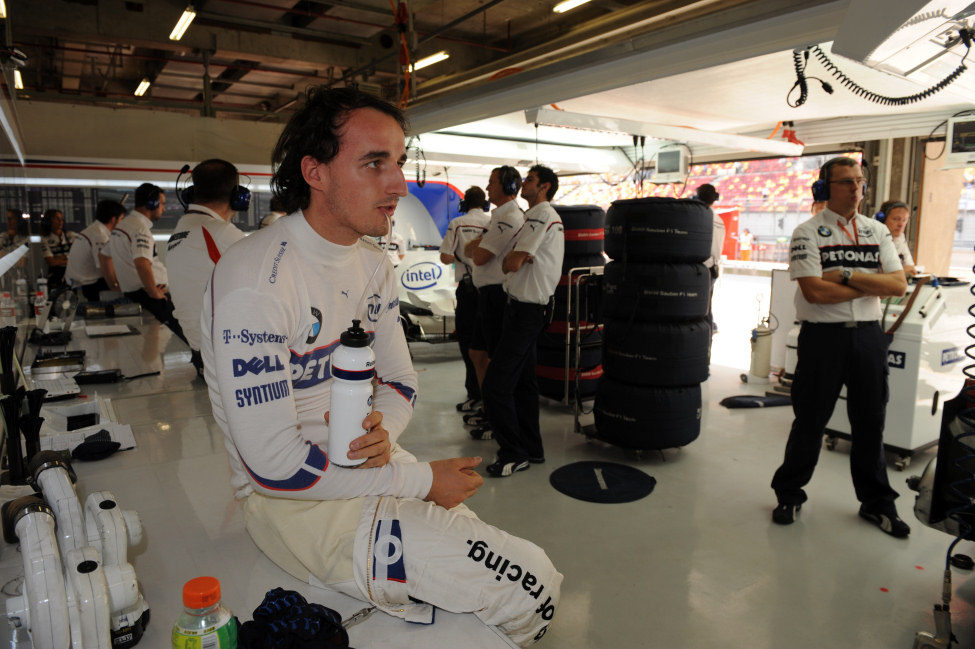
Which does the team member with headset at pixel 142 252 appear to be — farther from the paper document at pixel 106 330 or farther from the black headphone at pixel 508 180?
the black headphone at pixel 508 180

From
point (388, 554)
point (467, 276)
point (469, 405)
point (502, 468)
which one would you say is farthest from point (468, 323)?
point (388, 554)

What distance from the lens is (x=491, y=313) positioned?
450 centimetres

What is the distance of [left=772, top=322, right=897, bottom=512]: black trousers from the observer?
305cm

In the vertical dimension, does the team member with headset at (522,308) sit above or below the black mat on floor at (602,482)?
above

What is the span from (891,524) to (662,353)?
150cm

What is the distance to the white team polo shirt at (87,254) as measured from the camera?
19.7ft

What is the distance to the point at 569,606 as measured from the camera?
2.52 metres

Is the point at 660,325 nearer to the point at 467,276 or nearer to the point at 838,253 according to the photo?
the point at 838,253

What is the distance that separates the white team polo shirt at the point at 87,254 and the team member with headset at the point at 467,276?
3.39 meters

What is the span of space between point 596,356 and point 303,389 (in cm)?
415

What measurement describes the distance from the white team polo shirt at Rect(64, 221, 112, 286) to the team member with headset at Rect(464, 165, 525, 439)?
12.8 ft

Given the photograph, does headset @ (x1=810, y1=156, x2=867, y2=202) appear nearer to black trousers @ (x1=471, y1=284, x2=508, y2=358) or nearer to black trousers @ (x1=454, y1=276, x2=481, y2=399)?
black trousers @ (x1=471, y1=284, x2=508, y2=358)

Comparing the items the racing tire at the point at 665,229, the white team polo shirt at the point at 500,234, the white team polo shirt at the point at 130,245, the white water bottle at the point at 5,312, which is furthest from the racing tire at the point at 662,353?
the white team polo shirt at the point at 130,245

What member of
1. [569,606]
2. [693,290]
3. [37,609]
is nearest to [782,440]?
[693,290]
